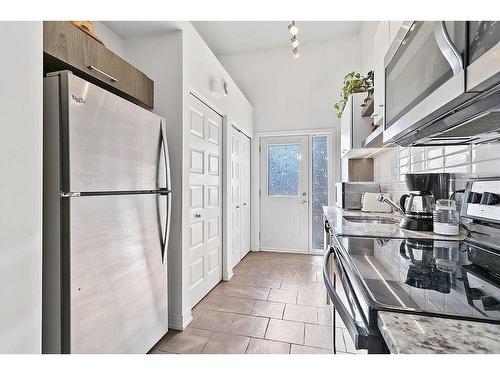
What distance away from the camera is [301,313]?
7.36ft

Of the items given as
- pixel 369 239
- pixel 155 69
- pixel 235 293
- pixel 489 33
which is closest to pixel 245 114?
pixel 155 69

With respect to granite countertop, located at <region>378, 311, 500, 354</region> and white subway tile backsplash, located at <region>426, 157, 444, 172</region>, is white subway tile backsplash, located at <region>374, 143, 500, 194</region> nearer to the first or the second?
white subway tile backsplash, located at <region>426, 157, 444, 172</region>

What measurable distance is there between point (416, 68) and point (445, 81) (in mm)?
261

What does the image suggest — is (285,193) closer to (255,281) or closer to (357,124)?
(255,281)

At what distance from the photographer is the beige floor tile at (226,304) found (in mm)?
2327

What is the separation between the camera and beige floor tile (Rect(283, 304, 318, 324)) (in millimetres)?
2137

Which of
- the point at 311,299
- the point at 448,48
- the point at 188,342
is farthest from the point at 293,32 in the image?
the point at 188,342

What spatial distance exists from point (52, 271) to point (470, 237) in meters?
1.86

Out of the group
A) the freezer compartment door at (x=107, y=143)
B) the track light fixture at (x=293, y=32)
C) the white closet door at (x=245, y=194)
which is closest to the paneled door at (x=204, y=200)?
the freezer compartment door at (x=107, y=143)

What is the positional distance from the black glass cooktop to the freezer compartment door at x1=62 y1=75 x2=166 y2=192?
1.16 meters

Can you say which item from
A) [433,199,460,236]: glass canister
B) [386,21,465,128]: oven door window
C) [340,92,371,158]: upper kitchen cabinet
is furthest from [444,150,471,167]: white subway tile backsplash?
[340,92,371,158]: upper kitchen cabinet

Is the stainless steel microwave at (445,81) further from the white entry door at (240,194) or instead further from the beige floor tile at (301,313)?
the white entry door at (240,194)
